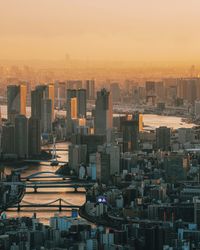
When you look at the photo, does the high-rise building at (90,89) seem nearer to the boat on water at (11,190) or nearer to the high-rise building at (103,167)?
the high-rise building at (103,167)

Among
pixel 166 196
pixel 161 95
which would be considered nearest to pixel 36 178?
pixel 166 196

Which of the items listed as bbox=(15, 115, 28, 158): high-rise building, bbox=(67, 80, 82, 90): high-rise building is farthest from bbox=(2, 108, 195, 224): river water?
bbox=(67, 80, 82, 90): high-rise building

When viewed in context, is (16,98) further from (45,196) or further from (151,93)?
(45,196)

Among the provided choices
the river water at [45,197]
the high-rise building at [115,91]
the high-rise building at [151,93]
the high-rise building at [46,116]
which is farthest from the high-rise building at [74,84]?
the river water at [45,197]

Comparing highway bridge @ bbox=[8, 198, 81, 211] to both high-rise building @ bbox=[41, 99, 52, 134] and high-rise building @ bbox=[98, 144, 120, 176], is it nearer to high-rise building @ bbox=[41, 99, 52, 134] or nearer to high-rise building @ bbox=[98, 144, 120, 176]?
high-rise building @ bbox=[98, 144, 120, 176]

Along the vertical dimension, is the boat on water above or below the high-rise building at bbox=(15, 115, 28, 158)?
below
